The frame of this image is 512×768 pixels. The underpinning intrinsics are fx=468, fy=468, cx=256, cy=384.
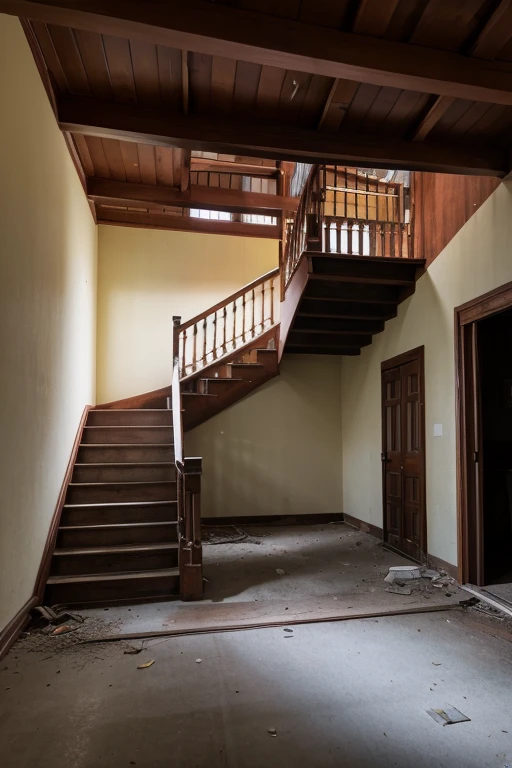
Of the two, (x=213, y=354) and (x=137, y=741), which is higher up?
(x=213, y=354)

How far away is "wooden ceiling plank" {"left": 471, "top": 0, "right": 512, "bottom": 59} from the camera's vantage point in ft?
7.11

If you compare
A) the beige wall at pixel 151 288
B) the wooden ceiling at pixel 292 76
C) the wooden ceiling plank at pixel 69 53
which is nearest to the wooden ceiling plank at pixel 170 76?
the wooden ceiling at pixel 292 76

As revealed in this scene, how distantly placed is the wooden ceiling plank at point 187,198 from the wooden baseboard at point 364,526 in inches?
168

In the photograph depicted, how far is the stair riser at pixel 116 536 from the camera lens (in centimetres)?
382

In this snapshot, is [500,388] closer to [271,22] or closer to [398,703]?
[398,703]

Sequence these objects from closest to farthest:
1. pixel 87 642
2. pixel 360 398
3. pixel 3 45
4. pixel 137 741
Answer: pixel 137 741 < pixel 3 45 < pixel 87 642 < pixel 360 398

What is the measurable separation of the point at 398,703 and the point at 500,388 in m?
3.75

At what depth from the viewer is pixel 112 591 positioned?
348 centimetres

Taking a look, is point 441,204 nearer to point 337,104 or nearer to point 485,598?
point 337,104

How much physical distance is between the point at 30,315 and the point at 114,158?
8.44 feet

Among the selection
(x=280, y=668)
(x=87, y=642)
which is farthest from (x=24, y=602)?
(x=280, y=668)

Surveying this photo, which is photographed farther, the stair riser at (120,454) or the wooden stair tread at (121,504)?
the stair riser at (120,454)

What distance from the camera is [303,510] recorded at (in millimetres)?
6578

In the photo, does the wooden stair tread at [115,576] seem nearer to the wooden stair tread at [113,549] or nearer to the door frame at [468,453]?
the wooden stair tread at [113,549]
